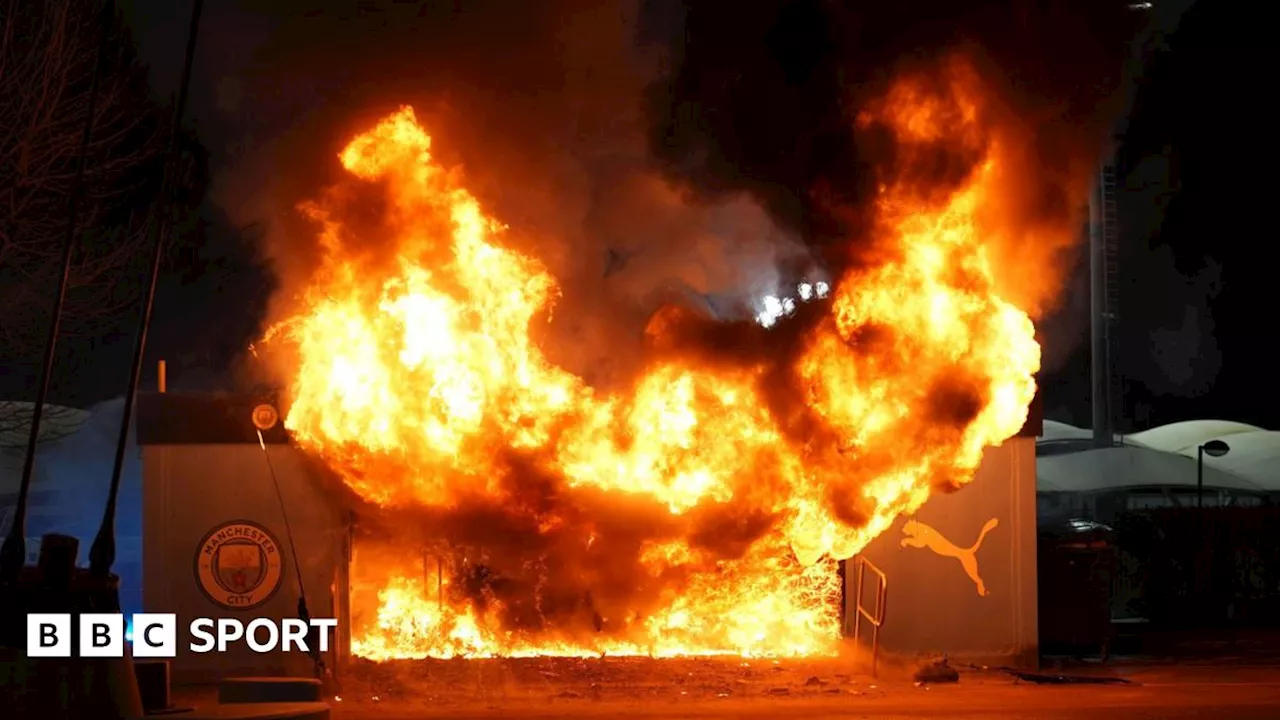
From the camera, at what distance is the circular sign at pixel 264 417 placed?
14.5 m

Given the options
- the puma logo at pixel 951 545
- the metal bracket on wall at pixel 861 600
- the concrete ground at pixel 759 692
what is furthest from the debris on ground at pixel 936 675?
the puma logo at pixel 951 545

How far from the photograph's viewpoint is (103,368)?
1396 inches

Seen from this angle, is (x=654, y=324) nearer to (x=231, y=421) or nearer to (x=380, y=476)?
(x=380, y=476)

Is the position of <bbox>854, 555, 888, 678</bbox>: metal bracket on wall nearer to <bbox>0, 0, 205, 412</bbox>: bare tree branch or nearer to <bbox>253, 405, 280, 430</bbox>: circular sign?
<bbox>253, 405, 280, 430</bbox>: circular sign

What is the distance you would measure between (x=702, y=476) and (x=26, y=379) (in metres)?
20.1

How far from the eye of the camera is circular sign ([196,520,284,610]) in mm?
14680

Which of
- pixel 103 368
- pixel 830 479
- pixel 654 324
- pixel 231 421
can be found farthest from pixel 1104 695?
pixel 103 368

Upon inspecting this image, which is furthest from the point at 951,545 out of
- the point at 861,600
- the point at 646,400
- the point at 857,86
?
the point at 857,86

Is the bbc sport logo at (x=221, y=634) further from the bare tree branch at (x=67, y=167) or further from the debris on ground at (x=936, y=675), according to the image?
the debris on ground at (x=936, y=675)

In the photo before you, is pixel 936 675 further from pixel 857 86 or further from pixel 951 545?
pixel 857 86

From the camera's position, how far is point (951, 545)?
1518 cm

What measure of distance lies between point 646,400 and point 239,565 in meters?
4.31

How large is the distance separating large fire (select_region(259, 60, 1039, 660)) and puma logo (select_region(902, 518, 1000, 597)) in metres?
0.62

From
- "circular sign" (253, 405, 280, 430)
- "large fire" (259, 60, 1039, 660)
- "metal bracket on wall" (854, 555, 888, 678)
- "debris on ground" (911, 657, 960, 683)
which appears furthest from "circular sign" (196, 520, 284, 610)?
"debris on ground" (911, 657, 960, 683)
